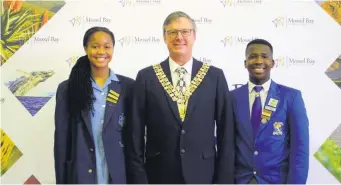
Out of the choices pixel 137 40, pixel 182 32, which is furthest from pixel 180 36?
pixel 137 40

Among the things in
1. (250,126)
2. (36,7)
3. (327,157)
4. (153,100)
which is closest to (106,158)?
(153,100)

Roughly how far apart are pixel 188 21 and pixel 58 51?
1.28 meters

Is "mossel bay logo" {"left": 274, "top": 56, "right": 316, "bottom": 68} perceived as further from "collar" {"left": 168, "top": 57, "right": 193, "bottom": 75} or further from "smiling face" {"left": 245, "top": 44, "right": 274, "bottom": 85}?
"collar" {"left": 168, "top": 57, "right": 193, "bottom": 75}

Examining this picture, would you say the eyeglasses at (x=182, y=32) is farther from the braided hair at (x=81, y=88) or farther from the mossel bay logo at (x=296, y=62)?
the mossel bay logo at (x=296, y=62)

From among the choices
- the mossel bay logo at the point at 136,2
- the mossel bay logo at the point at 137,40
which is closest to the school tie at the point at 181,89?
the mossel bay logo at the point at 137,40

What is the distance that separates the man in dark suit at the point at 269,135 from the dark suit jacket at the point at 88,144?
70 cm

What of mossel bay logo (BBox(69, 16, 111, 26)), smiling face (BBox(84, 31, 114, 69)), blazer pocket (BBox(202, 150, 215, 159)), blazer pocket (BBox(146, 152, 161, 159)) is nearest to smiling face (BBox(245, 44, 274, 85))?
blazer pocket (BBox(202, 150, 215, 159))

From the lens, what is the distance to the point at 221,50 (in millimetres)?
2955

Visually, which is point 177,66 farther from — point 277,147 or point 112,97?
point 277,147

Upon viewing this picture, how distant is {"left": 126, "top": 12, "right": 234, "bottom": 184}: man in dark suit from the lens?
6.94ft

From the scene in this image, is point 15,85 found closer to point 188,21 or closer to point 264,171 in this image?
point 188,21

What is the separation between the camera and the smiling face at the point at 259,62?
231 cm

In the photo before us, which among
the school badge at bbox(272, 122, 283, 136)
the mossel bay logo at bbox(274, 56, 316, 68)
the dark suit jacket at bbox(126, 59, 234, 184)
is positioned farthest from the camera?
the mossel bay logo at bbox(274, 56, 316, 68)

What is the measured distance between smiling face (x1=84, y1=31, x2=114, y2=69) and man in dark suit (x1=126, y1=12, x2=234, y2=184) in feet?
0.87
